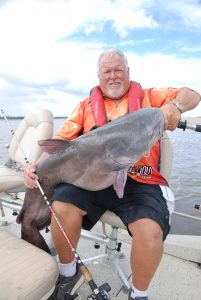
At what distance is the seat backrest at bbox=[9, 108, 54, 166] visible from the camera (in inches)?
179

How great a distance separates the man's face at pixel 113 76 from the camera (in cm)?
338

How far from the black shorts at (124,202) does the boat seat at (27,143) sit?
1405mm

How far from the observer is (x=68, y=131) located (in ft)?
10.9

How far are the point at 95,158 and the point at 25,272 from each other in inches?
38.7

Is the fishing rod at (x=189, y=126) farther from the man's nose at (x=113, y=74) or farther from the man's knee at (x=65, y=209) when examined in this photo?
the man's knee at (x=65, y=209)

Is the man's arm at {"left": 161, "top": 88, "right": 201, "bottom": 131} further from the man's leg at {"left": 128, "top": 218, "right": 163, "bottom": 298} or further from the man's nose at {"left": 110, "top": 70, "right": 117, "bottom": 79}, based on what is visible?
the man's leg at {"left": 128, "top": 218, "right": 163, "bottom": 298}

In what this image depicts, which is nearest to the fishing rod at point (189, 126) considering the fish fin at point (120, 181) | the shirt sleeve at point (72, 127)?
the fish fin at point (120, 181)

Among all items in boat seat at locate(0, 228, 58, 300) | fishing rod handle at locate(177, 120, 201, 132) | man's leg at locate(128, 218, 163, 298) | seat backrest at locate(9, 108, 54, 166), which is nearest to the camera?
boat seat at locate(0, 228, 58, 300)

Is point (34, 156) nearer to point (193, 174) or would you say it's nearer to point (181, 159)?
point (193, 174)

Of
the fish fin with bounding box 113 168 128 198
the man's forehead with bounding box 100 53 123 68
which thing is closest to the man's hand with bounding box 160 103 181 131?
the fish fin with bounding box 113 168 128 198

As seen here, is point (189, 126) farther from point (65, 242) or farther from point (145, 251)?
point (65, 242)

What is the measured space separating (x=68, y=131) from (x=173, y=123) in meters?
1.05

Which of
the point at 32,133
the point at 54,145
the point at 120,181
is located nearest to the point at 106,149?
the point at 120,181

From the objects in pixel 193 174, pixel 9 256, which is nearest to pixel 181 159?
pixel 193 174
